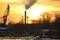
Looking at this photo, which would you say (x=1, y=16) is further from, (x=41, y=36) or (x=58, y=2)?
(x=58, y=2)

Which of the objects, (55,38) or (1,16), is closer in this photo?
(55,38)

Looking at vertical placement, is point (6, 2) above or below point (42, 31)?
above

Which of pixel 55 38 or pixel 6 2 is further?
pixel 6 2

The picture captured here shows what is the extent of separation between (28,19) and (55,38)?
79cm

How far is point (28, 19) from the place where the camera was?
174 inches

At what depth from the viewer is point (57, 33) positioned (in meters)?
4.25

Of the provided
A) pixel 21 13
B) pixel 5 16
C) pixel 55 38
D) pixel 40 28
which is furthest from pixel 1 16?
pixel 55 38

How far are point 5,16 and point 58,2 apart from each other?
1.31 metres

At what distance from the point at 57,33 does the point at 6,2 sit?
1.43 metres

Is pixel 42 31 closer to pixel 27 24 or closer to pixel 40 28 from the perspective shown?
pixel 40 28

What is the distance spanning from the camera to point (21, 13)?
4.46m

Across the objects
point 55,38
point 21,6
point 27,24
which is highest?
point 21,6

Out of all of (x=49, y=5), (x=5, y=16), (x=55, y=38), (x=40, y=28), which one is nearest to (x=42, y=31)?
(x=40, y=28)

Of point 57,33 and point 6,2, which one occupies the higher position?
point 6,2
